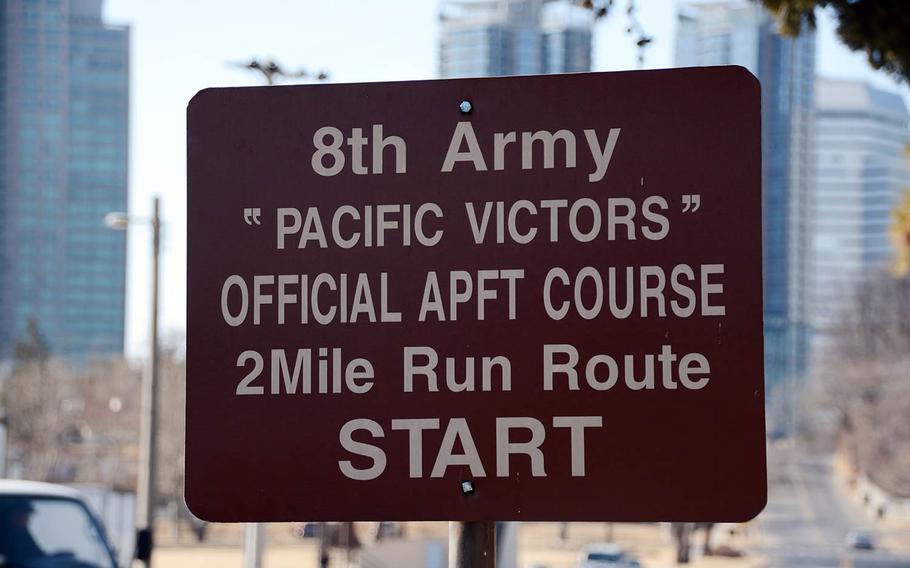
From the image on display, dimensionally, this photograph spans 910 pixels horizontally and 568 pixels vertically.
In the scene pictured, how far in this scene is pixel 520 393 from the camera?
2.80 m

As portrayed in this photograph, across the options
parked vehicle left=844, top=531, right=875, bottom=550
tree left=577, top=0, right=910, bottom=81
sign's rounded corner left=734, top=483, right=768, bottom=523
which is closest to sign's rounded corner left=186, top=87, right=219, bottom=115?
sign's rounded corner left=734, top=483, right=768, bottom=523

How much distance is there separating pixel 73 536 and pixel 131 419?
8180cm

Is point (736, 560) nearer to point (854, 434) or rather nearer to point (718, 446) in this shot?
point (854, 434)

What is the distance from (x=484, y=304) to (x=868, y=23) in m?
6.18

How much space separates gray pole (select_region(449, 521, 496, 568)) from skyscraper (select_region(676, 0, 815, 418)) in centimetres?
17316

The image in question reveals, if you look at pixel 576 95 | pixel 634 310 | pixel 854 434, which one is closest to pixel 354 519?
pixel 634 310

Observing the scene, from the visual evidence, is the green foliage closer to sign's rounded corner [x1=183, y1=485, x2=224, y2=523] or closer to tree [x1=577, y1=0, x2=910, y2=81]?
tree [x1=577, y1=0, x2=910, y2=81]

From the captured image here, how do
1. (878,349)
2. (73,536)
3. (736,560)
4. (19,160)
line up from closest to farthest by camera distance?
(73,536), (736,560), (878,349), (19,160)

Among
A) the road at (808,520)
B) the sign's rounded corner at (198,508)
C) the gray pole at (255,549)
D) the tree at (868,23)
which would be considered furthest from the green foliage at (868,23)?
the road at (808,520)

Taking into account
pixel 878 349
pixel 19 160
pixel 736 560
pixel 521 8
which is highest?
pixel 521 8

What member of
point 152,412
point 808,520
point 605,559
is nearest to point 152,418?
point 152,412

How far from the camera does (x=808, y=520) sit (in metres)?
80.3

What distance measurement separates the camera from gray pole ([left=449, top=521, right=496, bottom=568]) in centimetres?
282

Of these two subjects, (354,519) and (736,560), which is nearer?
(354,519)
